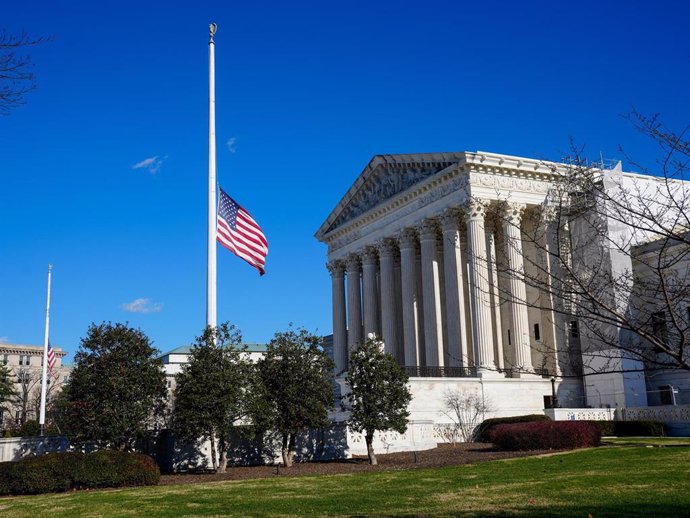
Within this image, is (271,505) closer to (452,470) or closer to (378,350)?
(452,470)

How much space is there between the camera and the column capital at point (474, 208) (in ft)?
164

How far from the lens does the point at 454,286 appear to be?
5250cm

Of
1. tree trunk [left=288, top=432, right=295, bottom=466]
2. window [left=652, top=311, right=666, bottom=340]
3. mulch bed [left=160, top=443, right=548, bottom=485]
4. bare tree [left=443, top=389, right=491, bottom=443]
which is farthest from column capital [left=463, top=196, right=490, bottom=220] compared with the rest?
window [left=652, top=311, right=666, bottom=340]

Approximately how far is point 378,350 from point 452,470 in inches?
384

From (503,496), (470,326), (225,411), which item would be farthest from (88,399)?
(470,326)

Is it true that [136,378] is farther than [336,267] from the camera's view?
No

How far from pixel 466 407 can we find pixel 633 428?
10126mm

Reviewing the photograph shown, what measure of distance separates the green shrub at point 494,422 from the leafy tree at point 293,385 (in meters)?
12.4

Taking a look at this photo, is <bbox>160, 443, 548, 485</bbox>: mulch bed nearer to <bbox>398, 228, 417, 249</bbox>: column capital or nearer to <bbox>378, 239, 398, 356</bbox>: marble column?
<bbox>398, 228, 417, 249</bbox>: column capital

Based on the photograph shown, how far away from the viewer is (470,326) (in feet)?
180

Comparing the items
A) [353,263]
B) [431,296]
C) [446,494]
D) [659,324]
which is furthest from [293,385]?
[353,263]

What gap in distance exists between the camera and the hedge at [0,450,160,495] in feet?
80.2

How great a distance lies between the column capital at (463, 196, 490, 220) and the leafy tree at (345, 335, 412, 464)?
1904 centimetres

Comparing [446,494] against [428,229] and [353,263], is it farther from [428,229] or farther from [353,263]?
[353,263]
